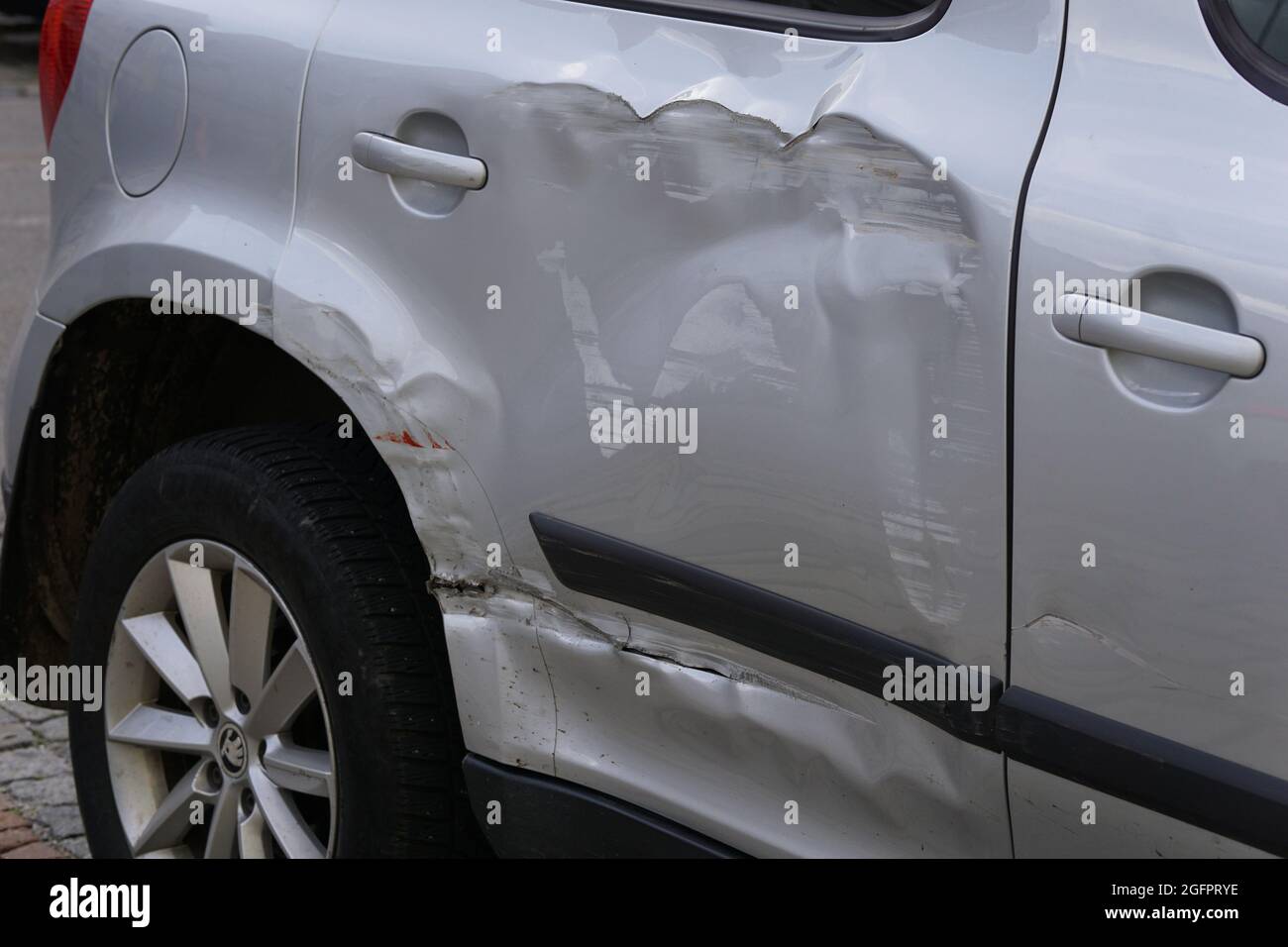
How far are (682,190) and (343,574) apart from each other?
0.71 metres

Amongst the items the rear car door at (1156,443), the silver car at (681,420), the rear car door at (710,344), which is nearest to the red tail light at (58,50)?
the silver car at (681,420)

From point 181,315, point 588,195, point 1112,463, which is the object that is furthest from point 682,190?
point 181,315

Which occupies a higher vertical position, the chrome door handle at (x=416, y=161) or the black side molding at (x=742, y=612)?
the chrome door handle at (x=416, y=161)

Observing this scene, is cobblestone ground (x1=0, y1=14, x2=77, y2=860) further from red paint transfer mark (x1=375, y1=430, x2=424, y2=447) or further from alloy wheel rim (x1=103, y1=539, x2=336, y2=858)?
red paint transfer mark (x1=375, y1=430, x2=424, y2=447)

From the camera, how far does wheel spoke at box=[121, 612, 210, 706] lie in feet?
8.00

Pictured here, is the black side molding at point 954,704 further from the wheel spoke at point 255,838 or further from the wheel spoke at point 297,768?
the wheel spoke at point 255,838

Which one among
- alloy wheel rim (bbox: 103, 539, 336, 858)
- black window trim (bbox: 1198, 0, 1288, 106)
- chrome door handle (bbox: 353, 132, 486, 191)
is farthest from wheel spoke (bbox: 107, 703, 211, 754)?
black window trim (bbox: 1198, 0, 1288, 106)

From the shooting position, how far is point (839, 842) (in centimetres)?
A: 181

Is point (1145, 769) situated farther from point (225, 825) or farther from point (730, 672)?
point (225, 825)

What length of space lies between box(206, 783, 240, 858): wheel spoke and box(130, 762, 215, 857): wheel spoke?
50 mm

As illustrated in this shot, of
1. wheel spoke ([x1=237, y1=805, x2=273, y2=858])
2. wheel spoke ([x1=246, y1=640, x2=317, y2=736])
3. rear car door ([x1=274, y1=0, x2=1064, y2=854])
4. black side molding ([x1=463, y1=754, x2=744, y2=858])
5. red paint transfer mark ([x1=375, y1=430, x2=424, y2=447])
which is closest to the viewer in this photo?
rear car door ([x1=274, y1=0, x2=1064, y2=854])

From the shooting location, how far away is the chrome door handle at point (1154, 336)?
1.46m

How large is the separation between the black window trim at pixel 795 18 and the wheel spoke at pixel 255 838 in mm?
1265

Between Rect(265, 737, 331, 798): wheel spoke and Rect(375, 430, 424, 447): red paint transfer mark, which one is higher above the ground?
Rect(375, 430, 424, 447): red paint transfer mark
